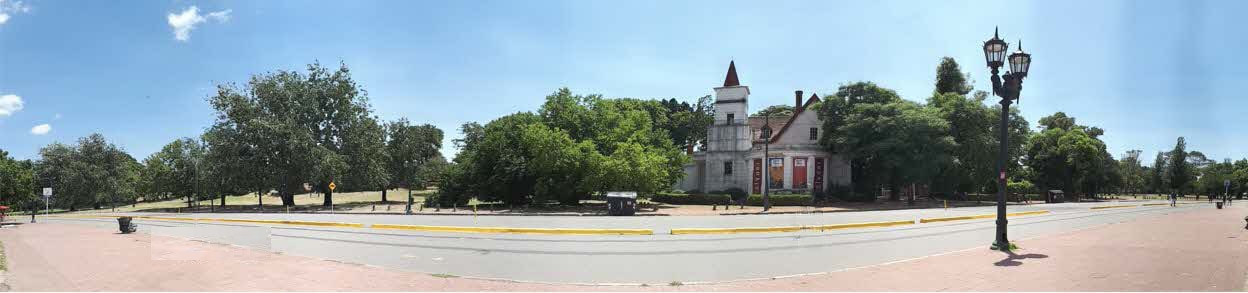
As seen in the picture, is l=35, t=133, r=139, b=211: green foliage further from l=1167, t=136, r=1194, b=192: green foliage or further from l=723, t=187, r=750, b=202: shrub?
l=1167, t=136, r=1194, b=192: green foliage

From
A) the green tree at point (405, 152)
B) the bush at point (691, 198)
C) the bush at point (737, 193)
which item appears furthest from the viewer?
the green tree at point (405, 152)

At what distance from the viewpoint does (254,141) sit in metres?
49.3

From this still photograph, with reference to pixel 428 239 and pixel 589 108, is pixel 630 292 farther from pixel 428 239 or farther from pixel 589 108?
pixel 589 108

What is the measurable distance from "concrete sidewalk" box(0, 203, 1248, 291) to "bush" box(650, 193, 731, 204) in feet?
101

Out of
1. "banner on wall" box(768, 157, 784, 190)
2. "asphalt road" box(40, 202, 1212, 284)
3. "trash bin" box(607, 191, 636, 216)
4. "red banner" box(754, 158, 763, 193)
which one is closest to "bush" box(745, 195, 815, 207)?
A: "banner on wall" box(768, 157, 784, 190)

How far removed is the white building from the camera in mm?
47969

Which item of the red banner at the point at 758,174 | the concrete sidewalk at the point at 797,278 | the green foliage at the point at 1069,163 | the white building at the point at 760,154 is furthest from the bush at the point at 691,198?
the green foliage at the point at 1069,163

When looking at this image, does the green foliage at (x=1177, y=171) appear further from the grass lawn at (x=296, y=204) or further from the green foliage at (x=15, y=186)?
the green foliage at (x=15, y=186)

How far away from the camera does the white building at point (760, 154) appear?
4797 centimetres

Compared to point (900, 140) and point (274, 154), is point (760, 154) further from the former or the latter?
point (274, 154)

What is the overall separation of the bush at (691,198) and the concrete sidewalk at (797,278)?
101 ft

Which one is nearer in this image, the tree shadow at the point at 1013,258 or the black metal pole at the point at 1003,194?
the tree shadow at the point at 1013,258

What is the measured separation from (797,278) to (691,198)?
37.6m

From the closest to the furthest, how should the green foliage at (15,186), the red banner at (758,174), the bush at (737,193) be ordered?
the red banner at (758,174)
the bush at (737,193)
the green foliage at (15,186)
